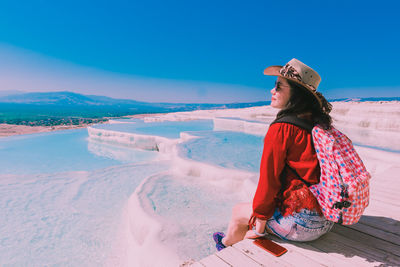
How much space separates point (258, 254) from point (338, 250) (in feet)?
1.56

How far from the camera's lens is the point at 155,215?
2699 mm

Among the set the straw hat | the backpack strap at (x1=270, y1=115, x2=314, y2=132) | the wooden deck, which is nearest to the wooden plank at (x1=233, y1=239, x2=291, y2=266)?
the wooden deck

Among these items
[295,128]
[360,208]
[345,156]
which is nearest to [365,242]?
[360,208]

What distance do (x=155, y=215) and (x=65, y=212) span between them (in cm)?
182

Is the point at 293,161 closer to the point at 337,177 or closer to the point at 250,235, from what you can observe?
the point at 337,177

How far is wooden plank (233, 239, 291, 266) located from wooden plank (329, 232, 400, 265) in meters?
0.44

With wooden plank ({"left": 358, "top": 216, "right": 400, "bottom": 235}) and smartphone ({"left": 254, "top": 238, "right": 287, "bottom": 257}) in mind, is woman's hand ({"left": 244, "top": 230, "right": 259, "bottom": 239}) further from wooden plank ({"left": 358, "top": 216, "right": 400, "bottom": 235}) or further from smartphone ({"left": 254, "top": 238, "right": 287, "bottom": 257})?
wooden plank ({"left": 358, "top": 216, "right": 400, "bottom": 235})

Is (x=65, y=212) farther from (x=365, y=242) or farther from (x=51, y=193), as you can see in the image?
(x=365, y=242)

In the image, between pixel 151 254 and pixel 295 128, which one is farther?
pixel 151 254

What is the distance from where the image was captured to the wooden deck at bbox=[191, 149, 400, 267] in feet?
3.72

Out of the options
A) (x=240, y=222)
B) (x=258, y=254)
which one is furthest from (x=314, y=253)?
(x=240, y=222)

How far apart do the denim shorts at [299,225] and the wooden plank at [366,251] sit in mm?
226

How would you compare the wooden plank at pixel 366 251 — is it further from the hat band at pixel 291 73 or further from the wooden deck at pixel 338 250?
the hat band at pixel 291 73

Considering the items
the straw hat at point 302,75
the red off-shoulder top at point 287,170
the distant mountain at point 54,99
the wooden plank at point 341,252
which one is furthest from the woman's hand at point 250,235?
the distant mountain at point 54,99
